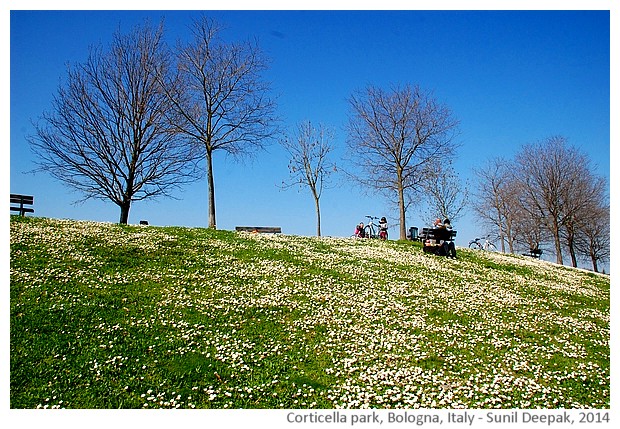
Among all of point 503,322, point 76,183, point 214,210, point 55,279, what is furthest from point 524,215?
point 55,279

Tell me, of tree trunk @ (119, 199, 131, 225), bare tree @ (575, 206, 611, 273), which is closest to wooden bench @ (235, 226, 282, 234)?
tree trunk @ (119, 199, 131, 225)

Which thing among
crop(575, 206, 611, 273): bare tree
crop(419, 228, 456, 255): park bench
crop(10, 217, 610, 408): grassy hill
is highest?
crop(575, 206, 611, 273): bare tree

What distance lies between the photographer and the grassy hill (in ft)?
27.9

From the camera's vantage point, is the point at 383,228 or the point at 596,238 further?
the point at 596,238

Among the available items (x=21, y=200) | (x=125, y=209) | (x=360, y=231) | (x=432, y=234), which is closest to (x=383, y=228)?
(x=360, y=231)

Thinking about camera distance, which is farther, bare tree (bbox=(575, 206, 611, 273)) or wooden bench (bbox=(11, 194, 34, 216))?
bare tree (bbox=(575, 206, 611, 273))

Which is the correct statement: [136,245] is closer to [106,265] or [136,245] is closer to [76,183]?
[106,265]

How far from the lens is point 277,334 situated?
11.0m

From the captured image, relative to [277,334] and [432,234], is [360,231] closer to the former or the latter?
[432,234]

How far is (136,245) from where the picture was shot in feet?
61.1

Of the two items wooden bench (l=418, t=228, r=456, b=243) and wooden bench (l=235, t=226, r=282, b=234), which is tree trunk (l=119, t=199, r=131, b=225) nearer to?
wooden bench (l=235, t=226, r=282, b=234)

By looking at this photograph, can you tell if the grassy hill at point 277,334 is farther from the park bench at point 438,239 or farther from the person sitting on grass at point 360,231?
the person sitting on grass at point 360,231
